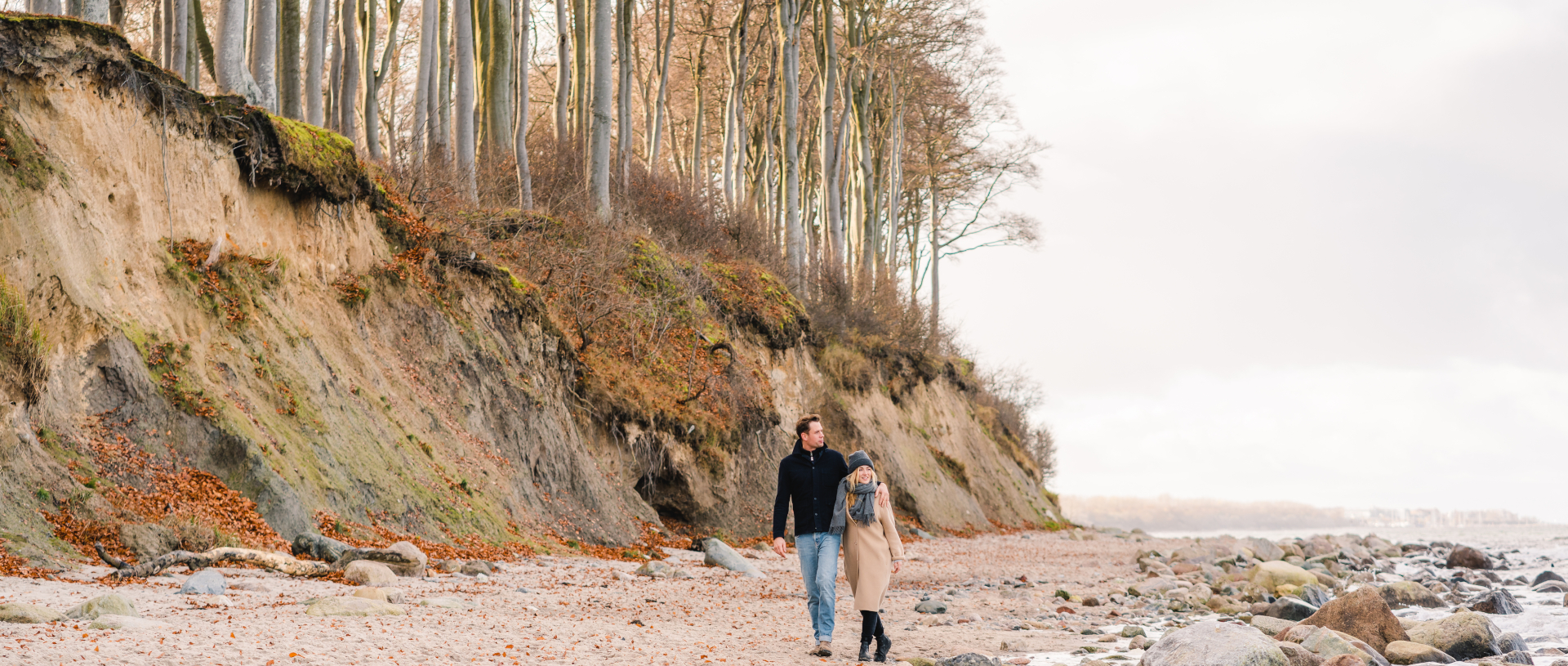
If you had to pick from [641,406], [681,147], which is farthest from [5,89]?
[681,147]

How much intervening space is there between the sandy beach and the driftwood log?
0.11 metres

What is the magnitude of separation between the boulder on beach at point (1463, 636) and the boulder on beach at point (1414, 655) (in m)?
0.21

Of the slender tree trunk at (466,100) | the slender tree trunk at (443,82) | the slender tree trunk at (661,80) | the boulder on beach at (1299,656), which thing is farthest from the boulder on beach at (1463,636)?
the slender tree trunk at (661,80)

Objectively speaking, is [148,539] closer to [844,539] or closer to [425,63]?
[844,539]

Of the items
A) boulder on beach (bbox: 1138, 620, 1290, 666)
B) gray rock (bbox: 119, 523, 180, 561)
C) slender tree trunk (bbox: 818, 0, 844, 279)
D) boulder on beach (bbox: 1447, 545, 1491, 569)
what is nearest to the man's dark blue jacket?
boulder on beach (bbox: 1138, 620, 1290, 666)

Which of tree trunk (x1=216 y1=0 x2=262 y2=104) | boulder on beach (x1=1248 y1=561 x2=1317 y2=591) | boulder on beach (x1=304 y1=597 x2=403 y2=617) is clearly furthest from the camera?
boulder on beach (x1=1248 y1=561 x2=1317 y2=591)

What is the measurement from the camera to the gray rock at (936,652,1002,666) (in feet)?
21.5

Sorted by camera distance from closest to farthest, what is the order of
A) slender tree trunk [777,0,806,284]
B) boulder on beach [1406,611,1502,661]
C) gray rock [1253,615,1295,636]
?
boulder on beach [1406,611,1502,661] < gray rock [1253,615,1295,636] < slender tree trunk [777,0,806,284]

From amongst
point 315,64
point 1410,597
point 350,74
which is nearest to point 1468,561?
point 1410,597

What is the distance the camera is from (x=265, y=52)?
13.8m

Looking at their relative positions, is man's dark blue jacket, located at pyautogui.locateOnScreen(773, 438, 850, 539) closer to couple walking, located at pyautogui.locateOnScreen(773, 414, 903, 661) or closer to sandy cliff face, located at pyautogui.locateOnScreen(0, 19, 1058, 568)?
couple walking, located at pyautogui.locateOnScreen(773, 414, 903, 661)

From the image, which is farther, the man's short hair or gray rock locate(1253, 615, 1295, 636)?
gray rock locate(1253, 615, 1295, 636)

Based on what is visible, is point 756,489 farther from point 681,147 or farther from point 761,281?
point 681,147

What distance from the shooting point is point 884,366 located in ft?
94.5
